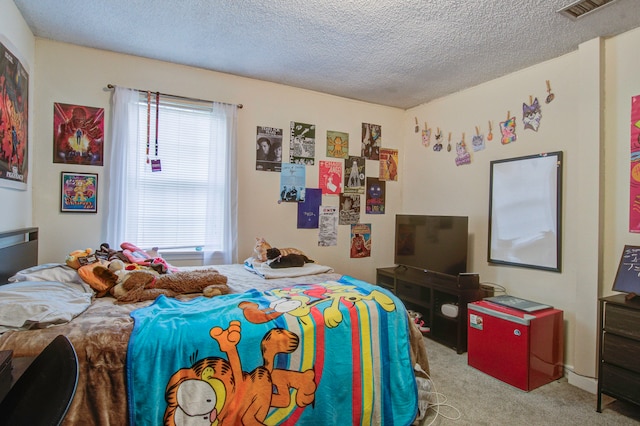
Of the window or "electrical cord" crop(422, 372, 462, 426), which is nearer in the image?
"electrical cord" crop(422, 372, 462, 426)

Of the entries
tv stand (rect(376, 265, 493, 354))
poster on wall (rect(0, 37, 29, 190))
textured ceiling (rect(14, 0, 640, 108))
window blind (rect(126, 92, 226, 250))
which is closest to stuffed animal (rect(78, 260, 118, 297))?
poster on wall (rect(0, 37, 29, 190))

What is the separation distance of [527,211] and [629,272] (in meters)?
0.86

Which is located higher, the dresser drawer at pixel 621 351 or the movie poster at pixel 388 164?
the movie poster at pixel 388 164

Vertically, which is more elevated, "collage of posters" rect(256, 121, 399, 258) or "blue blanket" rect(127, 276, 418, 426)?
"collage of posters" rect(256, 121, 399, 258)

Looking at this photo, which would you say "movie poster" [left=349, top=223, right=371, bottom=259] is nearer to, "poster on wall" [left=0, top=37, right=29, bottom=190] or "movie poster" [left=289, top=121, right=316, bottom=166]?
"movie poster" [left=289, top=121, right=316, bottom=166]

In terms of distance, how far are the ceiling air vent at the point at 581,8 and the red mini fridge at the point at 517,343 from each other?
1988mm

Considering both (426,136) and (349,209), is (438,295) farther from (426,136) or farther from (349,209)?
(426,136)

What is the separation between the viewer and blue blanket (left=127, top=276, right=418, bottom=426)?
1.36 m

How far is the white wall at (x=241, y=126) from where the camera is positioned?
2.62 metres

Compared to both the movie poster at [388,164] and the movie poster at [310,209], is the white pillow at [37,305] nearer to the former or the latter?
the movie poster at [310,209]

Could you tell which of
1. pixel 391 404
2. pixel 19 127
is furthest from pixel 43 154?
pixel 391 404

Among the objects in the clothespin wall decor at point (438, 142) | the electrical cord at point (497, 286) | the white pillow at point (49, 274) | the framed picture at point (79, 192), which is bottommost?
the electrical cord at point (497, 286)

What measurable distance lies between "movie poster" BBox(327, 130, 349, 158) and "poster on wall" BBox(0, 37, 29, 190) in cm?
257

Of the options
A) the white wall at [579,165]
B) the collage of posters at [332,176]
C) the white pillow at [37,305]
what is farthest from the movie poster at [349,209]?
the white pillow at [37,305]
